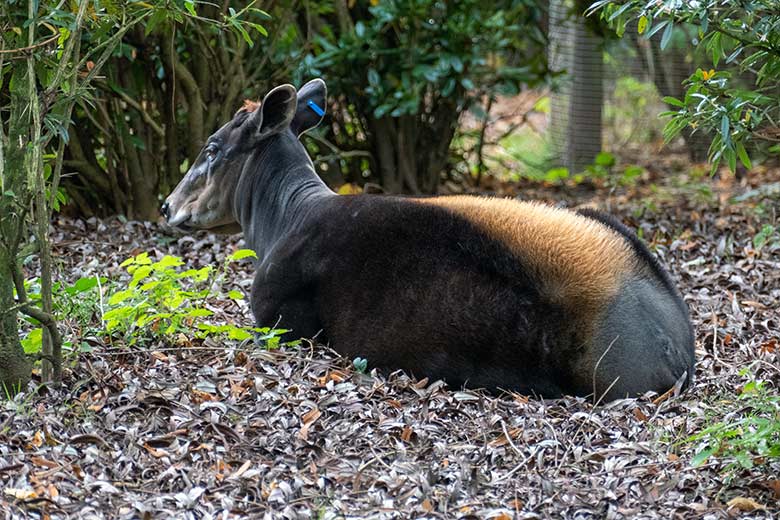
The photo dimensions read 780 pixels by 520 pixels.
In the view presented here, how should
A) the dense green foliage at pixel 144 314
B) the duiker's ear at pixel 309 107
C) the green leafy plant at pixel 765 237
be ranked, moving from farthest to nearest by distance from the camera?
the green leafy plant at pixel 765 237
the duiker's ear at pixel 309 107
the dense green foliage at pixel 144 314

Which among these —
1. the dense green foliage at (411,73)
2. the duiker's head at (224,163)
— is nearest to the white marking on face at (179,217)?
the duiker's head at (224,163)

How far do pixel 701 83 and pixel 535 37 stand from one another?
22.4ft

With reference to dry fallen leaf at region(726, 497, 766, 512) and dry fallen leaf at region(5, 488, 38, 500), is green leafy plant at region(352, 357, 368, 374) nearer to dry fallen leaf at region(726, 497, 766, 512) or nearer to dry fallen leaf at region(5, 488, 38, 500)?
dry fallen leaf at region(5, 488, 38, 500)

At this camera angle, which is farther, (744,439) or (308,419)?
(308,419)

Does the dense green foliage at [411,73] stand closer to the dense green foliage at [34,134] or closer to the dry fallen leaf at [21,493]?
the dense green foliage at [34,134]

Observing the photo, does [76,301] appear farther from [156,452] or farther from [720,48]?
[720,48]

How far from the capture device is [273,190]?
6.68 metres

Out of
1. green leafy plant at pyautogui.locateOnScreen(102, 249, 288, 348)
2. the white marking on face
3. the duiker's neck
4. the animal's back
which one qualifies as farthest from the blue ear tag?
green leafy plant at pyautogui.locateOnScreen(102, 249, 288, 348)

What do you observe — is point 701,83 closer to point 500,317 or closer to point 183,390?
point 500,317

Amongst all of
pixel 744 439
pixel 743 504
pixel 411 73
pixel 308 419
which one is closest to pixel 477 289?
pixel 308 419

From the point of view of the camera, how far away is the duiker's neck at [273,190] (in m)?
6.56

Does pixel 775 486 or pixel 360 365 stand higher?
pixel 775 486

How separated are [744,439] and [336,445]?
5.47ft

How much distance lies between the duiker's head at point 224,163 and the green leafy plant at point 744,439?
333 cm
